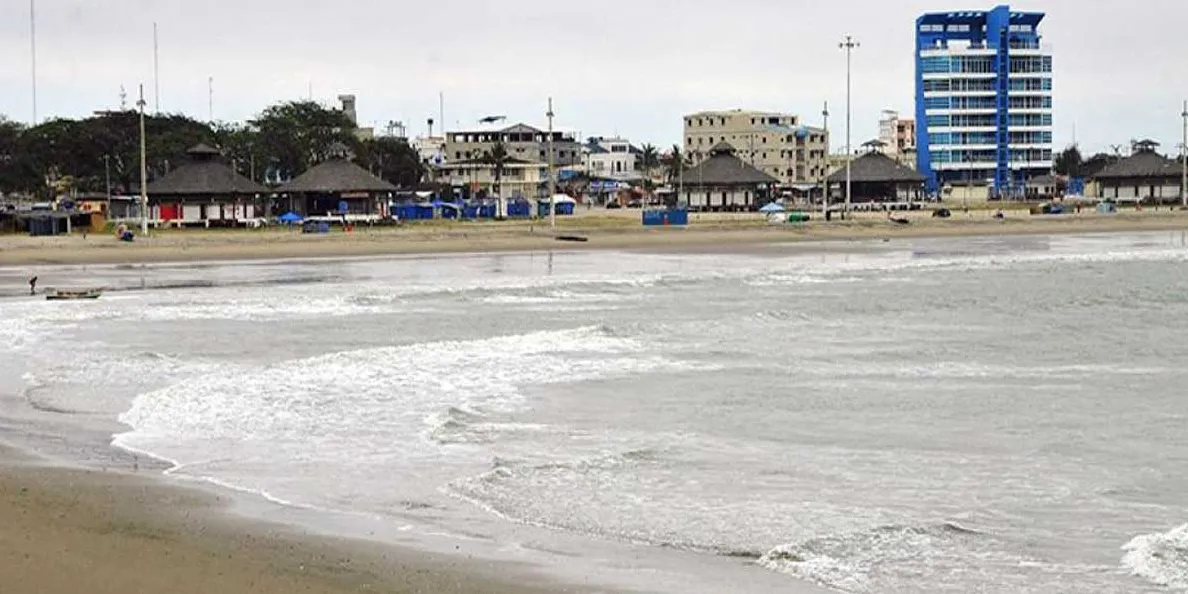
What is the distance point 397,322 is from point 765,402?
12161 millimetres

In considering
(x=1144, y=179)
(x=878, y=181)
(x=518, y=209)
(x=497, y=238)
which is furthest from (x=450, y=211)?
(x=1144, y=179)

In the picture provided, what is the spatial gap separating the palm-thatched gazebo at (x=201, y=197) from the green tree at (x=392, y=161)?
102 ft

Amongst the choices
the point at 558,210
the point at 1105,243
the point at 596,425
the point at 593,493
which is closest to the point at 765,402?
the point at 596,425

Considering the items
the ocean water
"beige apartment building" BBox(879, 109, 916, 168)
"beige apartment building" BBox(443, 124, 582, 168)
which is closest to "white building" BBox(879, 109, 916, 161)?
"beige apartment building" BBox(879, 109, 916, 168)

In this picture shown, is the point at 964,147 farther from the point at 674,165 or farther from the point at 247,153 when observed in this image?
the point at 247,153

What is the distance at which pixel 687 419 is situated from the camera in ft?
54.2

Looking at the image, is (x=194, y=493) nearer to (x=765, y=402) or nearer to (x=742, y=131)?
(x=765, y=402)

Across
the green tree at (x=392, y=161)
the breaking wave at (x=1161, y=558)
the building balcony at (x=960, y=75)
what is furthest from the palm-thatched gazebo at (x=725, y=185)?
the breaking wave at (x=1161, y=558)

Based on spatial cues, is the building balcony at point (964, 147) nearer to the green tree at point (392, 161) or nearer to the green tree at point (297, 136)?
the green tree at point (392, 161)

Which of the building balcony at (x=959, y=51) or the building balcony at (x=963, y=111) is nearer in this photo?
the building balcony at (x=959, y=51)

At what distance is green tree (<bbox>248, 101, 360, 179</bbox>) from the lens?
96062 mm

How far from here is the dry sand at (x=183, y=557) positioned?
833cm

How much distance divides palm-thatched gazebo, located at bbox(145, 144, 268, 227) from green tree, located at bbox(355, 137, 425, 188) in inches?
1223

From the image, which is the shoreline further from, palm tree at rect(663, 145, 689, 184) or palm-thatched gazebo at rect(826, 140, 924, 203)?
palm tree at rect(663, 145, 689, 184)
